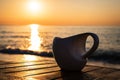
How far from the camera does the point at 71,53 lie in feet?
17.9

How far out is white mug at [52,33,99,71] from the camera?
5441mm

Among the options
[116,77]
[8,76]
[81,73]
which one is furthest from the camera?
[81,73]

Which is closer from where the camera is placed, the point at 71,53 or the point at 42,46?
the point at 71,53

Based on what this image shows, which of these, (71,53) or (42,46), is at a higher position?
(71,53)

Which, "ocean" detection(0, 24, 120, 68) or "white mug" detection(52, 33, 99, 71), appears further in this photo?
"ocean" detection(0, 24, 120, 68)

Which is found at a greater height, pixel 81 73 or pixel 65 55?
pixel 65 55

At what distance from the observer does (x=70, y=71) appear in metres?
5.55

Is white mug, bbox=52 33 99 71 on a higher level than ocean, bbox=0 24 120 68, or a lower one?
higher

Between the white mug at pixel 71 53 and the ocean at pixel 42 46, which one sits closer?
the white mug at pixel 71 53

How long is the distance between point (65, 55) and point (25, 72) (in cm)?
86

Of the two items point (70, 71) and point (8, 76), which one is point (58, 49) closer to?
point (70, 71)

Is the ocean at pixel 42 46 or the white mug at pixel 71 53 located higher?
the white mug at pixel 71 53

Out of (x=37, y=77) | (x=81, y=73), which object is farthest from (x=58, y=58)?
(x=37, y=77)

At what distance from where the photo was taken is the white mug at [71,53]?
5441 mm
